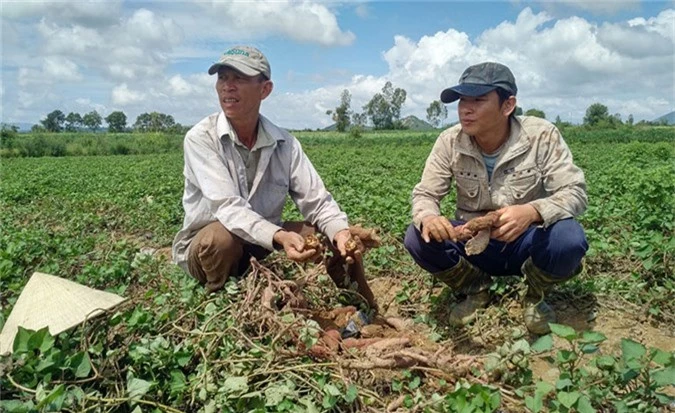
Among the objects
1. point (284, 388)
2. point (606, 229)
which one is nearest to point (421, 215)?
point (284, 388)

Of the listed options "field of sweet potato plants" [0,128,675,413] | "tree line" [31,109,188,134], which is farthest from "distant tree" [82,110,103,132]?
"field of sweet potato plants" [0,128,675,413]

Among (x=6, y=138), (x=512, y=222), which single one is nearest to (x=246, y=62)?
(x=512, y=222)

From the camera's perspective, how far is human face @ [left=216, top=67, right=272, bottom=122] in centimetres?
310

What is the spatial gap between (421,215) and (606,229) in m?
2.20

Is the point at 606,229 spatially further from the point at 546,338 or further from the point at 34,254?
the point at 34,254

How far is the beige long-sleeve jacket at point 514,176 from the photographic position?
113 inches

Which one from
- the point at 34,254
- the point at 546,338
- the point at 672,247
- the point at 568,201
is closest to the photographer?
the point at 546,338

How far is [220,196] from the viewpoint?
118 inches

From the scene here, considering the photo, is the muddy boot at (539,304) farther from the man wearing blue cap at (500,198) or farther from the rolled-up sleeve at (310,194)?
the rolled-up sleeve at (310,194)

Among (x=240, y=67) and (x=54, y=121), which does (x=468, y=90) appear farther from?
(x=54, y=121)

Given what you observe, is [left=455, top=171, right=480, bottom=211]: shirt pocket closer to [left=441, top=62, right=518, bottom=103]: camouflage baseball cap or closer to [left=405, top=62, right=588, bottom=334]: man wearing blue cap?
[left=405, top=62, right=588, bottom=334]: man wearing blue cap

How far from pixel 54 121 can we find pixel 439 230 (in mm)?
87453

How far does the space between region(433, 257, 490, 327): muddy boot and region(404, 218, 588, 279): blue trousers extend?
0.04 metres

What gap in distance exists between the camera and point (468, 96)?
9.41ft
